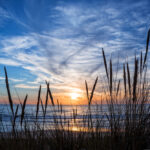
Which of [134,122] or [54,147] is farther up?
[134,122]

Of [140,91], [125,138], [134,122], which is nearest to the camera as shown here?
[125,138]

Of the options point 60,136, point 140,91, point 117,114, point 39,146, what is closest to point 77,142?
point 60,136

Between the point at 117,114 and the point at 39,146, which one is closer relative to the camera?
the point at 39,146

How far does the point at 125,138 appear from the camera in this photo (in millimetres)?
2416

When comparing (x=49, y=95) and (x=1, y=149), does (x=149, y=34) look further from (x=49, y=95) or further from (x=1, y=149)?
(x=1, y=149)

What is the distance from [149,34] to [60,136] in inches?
82.0

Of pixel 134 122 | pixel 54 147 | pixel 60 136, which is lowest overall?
pixel 54 147

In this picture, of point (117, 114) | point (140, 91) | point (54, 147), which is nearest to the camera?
point (54, 147)

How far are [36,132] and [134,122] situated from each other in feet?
5.09

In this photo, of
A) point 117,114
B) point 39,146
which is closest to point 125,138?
point 117,114

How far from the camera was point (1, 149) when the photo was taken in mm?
2504

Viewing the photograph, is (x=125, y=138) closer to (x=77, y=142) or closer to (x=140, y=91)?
(x=77, y=142)

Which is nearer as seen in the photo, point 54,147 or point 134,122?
point 134,122

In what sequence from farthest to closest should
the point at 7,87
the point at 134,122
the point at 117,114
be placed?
the point at 117,114 → the point at 134,122 → the point at 7,87
